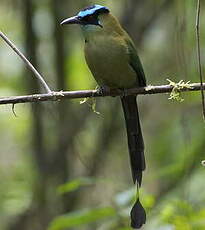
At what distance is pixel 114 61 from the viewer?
120 inches

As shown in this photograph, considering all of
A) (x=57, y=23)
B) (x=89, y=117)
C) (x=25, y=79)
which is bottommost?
(x=89, y=117)

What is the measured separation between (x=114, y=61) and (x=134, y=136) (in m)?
0.37

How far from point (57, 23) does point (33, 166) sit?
3.37 ft

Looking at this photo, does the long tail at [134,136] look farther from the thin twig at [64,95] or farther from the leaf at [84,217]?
the thin twig at [64,95]

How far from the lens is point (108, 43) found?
306cm

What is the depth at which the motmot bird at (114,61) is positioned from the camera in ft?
9.95

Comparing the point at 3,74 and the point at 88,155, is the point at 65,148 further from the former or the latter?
the point at 3,74

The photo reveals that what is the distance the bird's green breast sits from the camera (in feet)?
9.91

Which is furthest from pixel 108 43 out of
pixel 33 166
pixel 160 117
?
pixel 160 117

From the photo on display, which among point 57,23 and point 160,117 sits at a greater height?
point 57,23

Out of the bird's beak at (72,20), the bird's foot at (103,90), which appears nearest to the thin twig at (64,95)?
the bird's foot at (103,90)

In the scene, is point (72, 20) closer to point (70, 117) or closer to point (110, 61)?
point (110, 61)

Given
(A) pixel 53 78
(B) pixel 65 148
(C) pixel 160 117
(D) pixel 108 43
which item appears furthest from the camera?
(C) pixel 160 117

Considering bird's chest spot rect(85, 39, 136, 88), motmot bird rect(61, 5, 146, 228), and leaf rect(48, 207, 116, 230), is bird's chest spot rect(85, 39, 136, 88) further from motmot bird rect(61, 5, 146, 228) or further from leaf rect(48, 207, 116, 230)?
leaf rect(48, 207, 116, 230)
